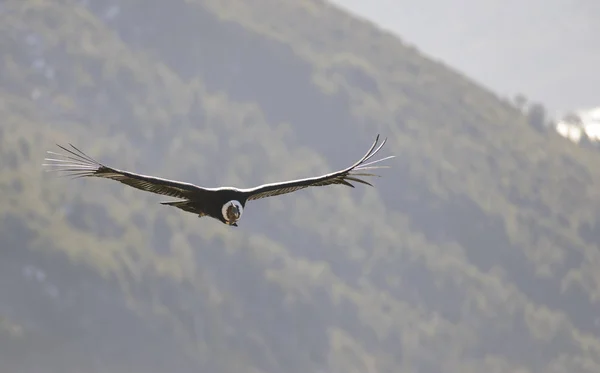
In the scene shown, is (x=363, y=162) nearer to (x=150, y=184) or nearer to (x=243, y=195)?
(x=243, y=195)

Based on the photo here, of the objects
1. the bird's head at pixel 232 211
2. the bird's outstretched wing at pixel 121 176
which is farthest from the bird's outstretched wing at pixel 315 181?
the bird's outstretched wing at pixel 121 176

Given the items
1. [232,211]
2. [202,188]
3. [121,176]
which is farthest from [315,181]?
[121,176]

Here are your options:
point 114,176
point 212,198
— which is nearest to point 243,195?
point 212,198

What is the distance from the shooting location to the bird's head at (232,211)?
32.4m

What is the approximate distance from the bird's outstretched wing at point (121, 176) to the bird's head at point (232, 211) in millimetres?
783

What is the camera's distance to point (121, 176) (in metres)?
32.6

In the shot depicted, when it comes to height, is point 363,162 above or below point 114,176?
above

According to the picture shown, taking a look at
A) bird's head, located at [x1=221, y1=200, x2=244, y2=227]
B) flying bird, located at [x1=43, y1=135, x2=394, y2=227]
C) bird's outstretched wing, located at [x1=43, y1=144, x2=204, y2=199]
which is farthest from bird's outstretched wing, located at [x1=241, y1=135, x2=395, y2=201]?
bird's outstretched wing, located at [x1=43, y1=144, x2=204, y2=199]

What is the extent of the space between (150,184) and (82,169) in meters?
1.94

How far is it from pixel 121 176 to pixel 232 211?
2.79 m

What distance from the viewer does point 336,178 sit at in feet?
113

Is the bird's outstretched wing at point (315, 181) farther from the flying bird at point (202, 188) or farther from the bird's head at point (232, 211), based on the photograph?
the bird's head at point (232, 211)

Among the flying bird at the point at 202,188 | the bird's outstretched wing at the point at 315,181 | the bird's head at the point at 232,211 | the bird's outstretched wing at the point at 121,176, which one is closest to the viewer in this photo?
the bird's outstretched wing at the point at 121,176

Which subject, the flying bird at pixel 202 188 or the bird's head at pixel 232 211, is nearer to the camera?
the flying bird at pixel 202 188
